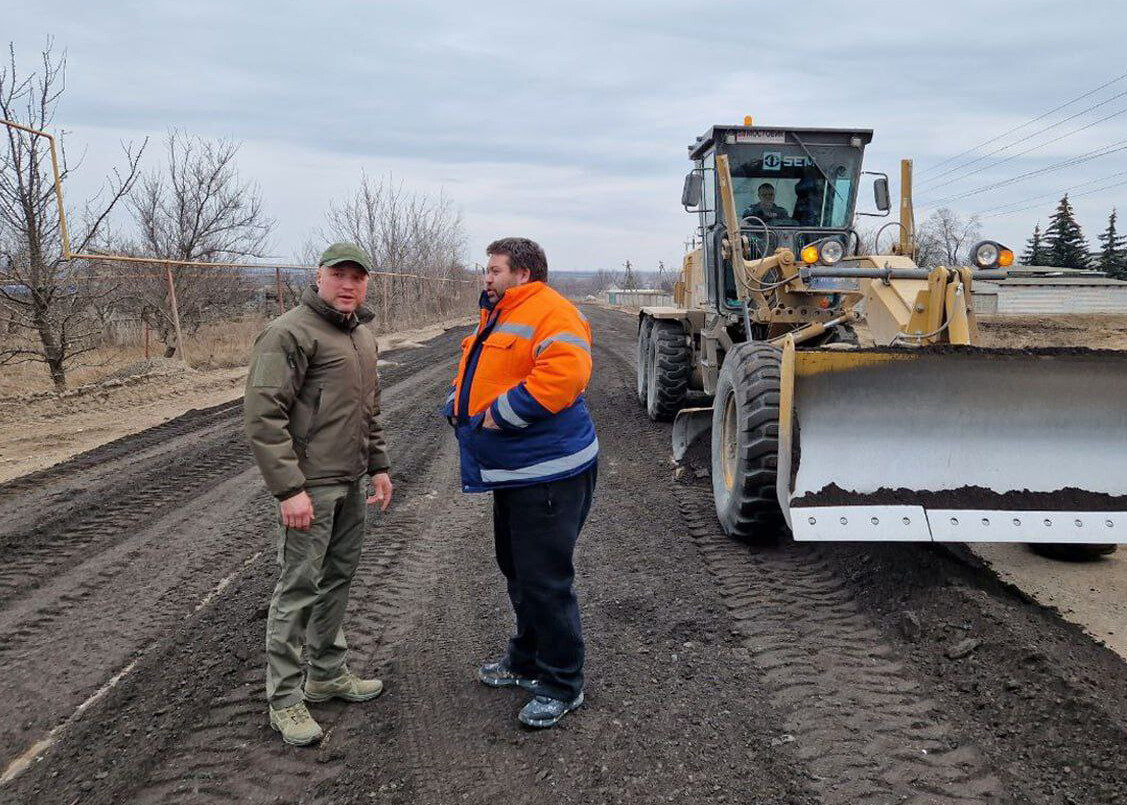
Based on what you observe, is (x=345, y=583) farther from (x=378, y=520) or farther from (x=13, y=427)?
(x=13, y=427)

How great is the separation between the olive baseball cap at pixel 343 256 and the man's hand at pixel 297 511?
0.86 meters

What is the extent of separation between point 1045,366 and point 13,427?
33.0ft

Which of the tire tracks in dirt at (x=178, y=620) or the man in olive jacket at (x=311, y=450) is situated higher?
the man in olive jacket at (x=311, y=450)

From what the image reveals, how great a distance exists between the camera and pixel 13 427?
8820mm

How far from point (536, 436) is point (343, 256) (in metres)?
0.99

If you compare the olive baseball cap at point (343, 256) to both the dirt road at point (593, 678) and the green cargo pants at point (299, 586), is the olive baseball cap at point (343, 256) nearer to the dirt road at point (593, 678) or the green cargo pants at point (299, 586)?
the green cargo pants at point (299, 586)

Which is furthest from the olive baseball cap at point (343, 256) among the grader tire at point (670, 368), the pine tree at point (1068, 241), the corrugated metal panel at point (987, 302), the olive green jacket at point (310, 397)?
the pine tree at point (1068, 241)

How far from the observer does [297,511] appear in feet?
9.09

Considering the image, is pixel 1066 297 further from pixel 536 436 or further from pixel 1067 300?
pixel 536 436

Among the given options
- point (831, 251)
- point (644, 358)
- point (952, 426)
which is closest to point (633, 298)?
point (644, 358)

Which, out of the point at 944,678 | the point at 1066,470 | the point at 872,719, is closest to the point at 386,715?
the point at 872,719

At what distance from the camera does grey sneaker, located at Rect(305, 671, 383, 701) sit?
3098 mm

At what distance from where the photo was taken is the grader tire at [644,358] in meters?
9.73

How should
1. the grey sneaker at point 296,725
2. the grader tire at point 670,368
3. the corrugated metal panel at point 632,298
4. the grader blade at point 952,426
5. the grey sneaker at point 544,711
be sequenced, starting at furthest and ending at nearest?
the corrugated metal panel at point 632,298 → the grader tire at point 670,368 → the grader blade at point 952,426 → the grey sneaker at point 544,711 → the grey sneaker at point 296,725
